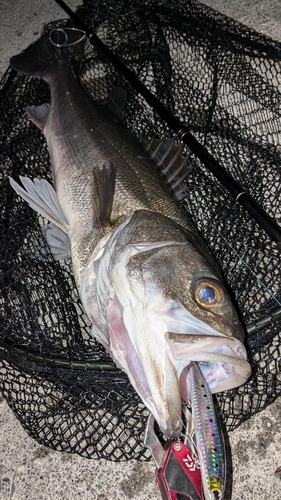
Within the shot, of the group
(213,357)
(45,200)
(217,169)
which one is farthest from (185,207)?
(213,357)

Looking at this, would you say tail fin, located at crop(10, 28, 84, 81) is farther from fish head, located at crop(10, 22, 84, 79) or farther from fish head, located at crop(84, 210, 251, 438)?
fish head, located at crop(84, 210, 251, 438)

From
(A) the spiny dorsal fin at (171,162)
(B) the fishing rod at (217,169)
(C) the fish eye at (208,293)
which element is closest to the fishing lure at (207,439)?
(C) the fish eye at (208,293)

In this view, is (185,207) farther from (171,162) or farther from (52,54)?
(52,54)

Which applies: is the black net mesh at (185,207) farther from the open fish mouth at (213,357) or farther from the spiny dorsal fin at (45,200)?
the open fish mouth at (213,357)

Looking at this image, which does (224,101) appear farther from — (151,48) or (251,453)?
(251,453)

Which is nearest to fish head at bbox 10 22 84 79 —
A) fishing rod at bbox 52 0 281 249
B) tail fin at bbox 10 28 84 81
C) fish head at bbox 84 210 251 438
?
tail fin at bbox 10 28 84 81

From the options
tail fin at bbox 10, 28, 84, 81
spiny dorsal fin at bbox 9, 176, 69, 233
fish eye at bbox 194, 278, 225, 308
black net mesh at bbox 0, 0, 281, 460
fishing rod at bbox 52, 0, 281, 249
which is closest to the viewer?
fish eye at bbox 194, 278, 225, 308
